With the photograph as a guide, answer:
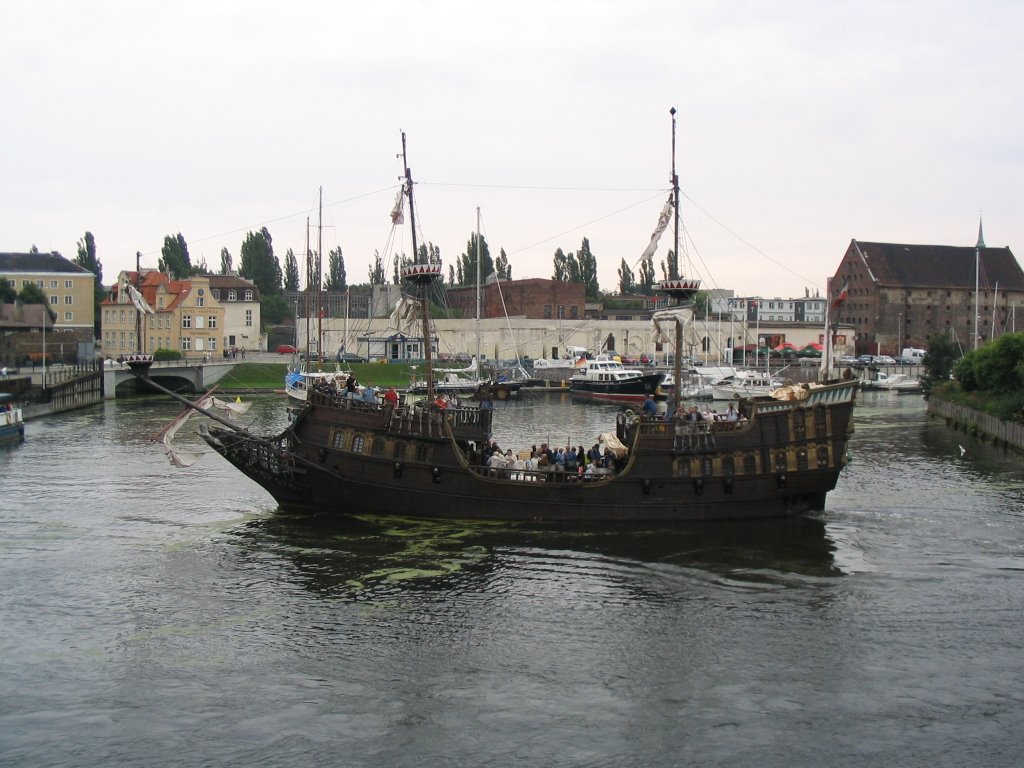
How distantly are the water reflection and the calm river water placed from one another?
4.5 inches

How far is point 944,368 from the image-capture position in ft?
269

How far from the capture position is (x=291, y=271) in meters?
146

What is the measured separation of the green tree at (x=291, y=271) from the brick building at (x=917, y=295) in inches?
3107

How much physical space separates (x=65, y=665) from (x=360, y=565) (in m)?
8.98

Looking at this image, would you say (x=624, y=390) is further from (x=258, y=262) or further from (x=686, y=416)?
(x=258, y=262)

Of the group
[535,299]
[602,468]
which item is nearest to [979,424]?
[602,468]

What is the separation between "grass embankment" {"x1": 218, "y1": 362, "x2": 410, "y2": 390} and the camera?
88.2 metres

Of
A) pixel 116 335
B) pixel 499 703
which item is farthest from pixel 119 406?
pixel 499 703

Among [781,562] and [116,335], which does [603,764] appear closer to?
[781,562]

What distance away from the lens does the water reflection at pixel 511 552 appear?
2705cm

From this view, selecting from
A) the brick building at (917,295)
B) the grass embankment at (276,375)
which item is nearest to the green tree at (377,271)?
the grass embankment at (276,375)

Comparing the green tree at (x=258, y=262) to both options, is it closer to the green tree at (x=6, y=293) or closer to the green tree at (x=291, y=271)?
the green tree at (x=291, y=271)

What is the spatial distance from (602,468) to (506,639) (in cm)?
1098

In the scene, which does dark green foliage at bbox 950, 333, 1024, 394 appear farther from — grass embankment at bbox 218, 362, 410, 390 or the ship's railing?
grass embankment at bbox 218, 362, 410, 390
